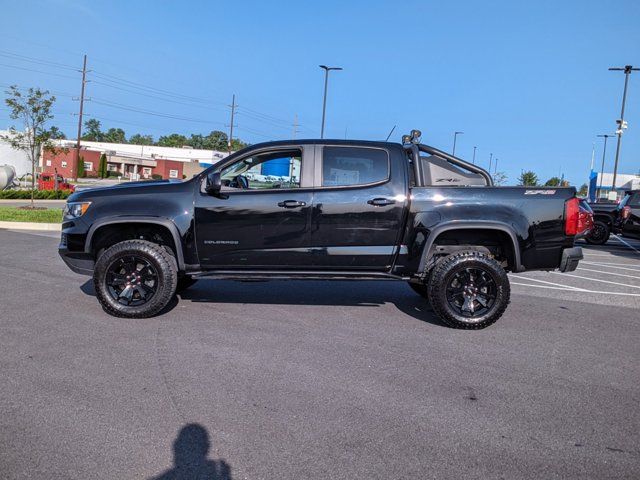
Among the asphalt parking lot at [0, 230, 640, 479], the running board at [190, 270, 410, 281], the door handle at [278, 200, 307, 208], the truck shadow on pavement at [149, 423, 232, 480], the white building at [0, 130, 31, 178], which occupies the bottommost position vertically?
the truck shadow on pavement at [149, 423, 232, 480]

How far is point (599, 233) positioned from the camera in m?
17.3

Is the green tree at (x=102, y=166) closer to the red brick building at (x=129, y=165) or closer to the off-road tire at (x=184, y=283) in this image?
the red brick building at (x=129, y=165)

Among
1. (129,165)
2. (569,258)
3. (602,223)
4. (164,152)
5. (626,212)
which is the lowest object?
(569,258)

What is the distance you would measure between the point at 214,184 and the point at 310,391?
8.47 feet

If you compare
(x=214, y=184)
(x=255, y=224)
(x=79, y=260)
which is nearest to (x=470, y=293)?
(x=255, y=224)

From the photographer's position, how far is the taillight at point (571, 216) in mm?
5656

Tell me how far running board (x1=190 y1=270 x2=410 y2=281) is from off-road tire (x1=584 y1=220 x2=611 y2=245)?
13.9m

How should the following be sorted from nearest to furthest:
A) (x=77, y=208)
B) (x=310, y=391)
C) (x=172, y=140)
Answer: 1. (x=310, y=391)
2. (x=77, y=208)
3. (x=172, y=140)

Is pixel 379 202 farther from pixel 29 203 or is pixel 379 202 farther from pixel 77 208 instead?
pixel 29 203

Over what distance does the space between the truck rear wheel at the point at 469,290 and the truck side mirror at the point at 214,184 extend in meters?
2.45

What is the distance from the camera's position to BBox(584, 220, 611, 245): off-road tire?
17.2 meters

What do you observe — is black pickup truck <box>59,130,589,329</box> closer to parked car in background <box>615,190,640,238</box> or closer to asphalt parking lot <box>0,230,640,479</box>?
asphalt parking lot <box>0,230,640,479</box>

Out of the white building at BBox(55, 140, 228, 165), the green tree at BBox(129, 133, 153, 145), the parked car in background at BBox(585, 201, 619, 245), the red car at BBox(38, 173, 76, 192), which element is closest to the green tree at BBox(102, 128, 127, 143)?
the green tree at BBox(129, 133, 153, 145)

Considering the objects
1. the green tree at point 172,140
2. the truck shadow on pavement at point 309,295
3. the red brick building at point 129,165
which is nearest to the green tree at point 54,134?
the truck shadow on pavement at point 309,295
